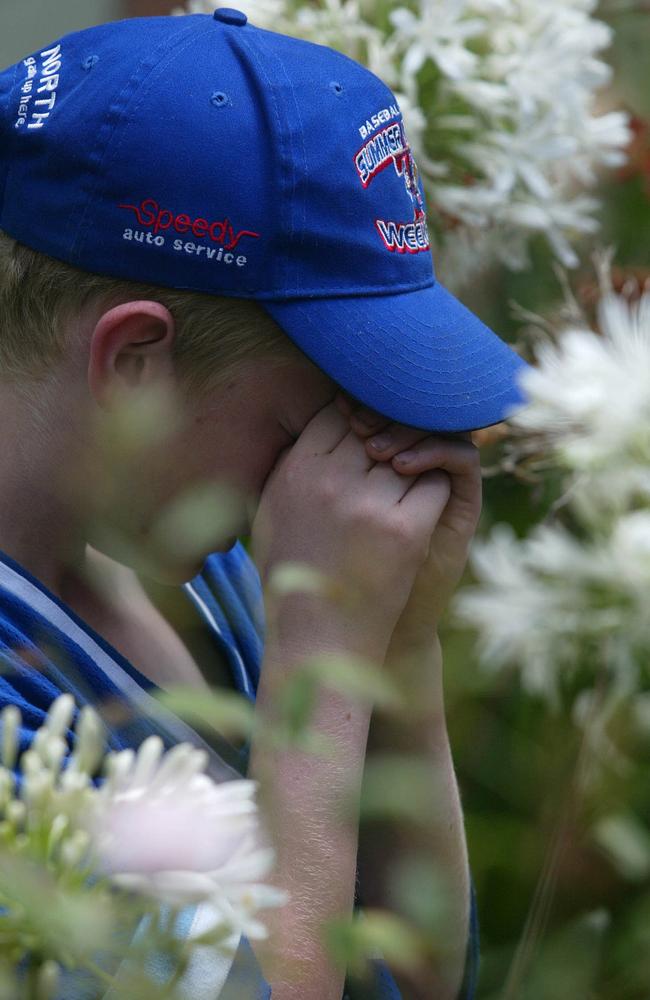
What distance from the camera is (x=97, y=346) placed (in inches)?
45.6

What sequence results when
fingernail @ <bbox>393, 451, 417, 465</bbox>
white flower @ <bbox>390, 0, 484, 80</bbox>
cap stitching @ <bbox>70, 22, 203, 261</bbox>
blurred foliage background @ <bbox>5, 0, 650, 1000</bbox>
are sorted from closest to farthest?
blurred foliage background @ <bbox>5, 0, 650, 1000</bbox>
cap stitching @ <bbox>70, 22, 203, 261</bbox>
fingernail @ <bbox>393, 451, 417, 465</bbox>
white flower @ <bbox>390, 0, 484, 80</bbox>

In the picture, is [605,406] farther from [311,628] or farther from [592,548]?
[311,628]

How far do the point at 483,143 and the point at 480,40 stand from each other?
139 millimetres

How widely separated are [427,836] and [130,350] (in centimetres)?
60

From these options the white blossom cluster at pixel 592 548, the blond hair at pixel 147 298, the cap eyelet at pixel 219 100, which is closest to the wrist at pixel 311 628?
the blond hair at pixel 147 298

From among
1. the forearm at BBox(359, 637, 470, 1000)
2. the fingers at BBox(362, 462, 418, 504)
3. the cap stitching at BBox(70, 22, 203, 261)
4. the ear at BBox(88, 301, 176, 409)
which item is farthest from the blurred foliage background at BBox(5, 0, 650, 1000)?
the cap stitching at BBox(70, 22, 203, 261)

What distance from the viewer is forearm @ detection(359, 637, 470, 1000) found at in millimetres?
1333

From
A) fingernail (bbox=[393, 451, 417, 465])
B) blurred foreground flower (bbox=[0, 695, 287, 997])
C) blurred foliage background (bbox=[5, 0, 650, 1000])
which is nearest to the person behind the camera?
blurred foreground flower (bbox=[0, 695, 287, 997])

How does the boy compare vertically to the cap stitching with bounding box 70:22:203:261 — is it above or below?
below

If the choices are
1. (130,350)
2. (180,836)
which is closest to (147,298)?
(130,350)

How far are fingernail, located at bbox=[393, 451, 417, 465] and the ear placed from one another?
23 centimetres

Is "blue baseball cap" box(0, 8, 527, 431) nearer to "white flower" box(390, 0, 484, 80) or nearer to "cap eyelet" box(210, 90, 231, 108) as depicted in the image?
"cap eyelet" box(210, 90, 231, 108)

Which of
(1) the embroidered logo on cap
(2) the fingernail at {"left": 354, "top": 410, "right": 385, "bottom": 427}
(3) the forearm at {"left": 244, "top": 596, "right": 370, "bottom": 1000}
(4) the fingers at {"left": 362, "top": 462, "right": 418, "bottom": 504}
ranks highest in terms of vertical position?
(1) the embroidered logo on cap

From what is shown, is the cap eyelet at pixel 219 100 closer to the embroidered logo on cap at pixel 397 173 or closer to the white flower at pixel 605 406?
the embroidered logo on cap at pixel 397 173
